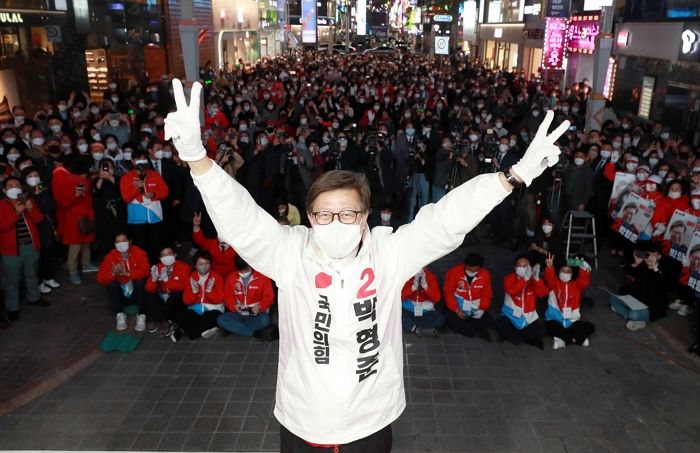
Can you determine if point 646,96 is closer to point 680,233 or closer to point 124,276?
point 680,233

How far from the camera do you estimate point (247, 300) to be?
22.9ft

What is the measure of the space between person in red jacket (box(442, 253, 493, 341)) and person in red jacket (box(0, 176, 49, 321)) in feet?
17.1

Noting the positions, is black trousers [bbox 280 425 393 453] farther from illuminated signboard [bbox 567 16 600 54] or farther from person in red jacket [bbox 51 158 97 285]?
illuminated signboard [bbox 567 16 600 54]

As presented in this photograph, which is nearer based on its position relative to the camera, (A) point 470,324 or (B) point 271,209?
(A) point 470,324

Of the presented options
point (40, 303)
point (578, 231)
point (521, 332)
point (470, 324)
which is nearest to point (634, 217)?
point (578, 231)

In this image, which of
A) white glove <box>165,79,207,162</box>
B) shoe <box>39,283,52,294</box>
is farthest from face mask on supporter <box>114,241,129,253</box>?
white glove <box>165,79,207,162</box>

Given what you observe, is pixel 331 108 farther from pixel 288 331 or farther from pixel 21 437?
pixel 288 331

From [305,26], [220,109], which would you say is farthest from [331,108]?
[305,26]

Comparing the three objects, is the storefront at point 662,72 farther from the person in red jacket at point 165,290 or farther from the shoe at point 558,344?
the person in red jacket at point 165,290

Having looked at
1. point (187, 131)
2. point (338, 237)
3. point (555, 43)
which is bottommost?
point (338, 237)

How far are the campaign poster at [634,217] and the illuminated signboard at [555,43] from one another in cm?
1940

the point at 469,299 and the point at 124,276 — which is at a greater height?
the point at 124,276

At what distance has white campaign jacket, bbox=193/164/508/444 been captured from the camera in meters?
2.32

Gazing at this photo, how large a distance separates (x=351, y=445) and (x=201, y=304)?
4.83 m
